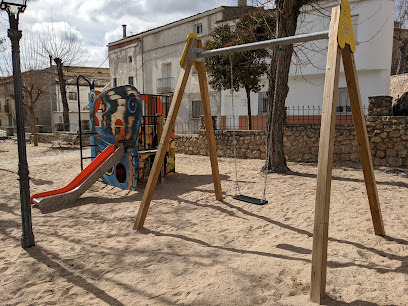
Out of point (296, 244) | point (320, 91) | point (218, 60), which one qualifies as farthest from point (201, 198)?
point (320, 91)

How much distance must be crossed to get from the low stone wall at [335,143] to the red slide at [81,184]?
4.82 metres

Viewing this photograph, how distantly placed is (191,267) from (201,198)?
2.50 metres

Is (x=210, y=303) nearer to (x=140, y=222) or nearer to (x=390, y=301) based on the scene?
(x=390, y=301)

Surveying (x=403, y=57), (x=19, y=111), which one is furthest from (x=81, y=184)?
(x=403, y=57)

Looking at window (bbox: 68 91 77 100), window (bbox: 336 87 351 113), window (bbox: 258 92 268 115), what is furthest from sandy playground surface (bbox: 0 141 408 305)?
window (bbox: 68 91 77 100)

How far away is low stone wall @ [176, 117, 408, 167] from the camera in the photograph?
7.52 metres

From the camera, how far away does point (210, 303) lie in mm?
2273

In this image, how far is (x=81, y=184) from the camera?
5418mm

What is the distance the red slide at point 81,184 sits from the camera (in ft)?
16.2

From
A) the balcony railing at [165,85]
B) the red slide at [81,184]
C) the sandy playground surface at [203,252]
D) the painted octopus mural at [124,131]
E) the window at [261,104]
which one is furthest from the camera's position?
the balcony railing at [165,85]

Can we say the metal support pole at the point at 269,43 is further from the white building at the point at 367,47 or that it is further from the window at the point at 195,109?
the window at the point at 195,109

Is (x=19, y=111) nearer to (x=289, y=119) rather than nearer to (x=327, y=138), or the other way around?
(x=327, y=138)

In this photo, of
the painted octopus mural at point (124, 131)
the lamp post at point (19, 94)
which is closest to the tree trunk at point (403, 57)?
the painted octopus mural at point (124, 131)

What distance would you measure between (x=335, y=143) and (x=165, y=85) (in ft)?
48.3
